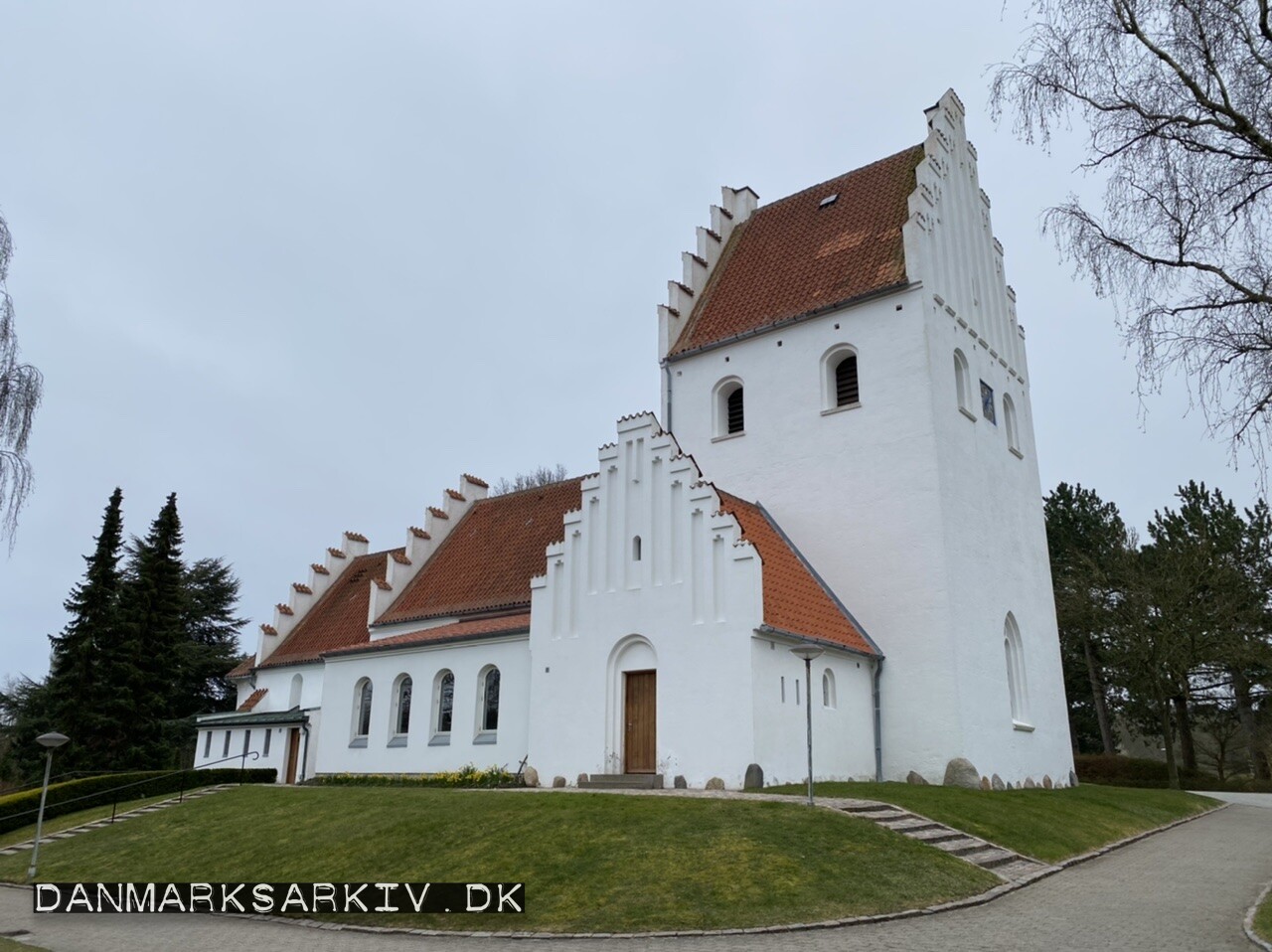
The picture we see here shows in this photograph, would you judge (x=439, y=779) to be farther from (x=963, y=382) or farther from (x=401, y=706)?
(x=963, y=382)

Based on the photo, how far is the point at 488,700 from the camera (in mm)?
24156

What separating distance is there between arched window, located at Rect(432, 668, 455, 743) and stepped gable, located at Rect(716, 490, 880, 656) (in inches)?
344

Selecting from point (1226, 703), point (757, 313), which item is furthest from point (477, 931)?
point (1226, 703)

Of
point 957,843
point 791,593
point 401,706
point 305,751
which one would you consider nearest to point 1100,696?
point 791,593

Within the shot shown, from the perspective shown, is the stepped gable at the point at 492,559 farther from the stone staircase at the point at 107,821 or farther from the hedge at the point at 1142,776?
the hedge at the point at 1142,776

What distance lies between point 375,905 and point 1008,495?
64.7ft

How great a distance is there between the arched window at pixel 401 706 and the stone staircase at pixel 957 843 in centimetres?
1455

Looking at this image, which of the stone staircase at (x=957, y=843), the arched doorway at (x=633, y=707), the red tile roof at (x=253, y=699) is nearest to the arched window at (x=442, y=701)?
the arched doorway at (x=633, y=707)

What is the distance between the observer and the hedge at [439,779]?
22.2 metres

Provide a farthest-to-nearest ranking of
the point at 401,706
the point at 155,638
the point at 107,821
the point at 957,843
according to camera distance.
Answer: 1. the point at 155,638
2. the point at 401,706
3. the point at 107,821
4. the point at 957,843

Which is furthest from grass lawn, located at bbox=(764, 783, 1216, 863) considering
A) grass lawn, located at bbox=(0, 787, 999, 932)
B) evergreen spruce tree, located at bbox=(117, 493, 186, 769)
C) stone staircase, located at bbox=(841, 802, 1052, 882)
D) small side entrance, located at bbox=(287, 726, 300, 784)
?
evergreen spruce tree, located at bbox=(117, 493, 186, 769)

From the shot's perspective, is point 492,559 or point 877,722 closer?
point 877,722

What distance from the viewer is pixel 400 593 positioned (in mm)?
31125

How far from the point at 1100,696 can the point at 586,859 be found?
41.4m
